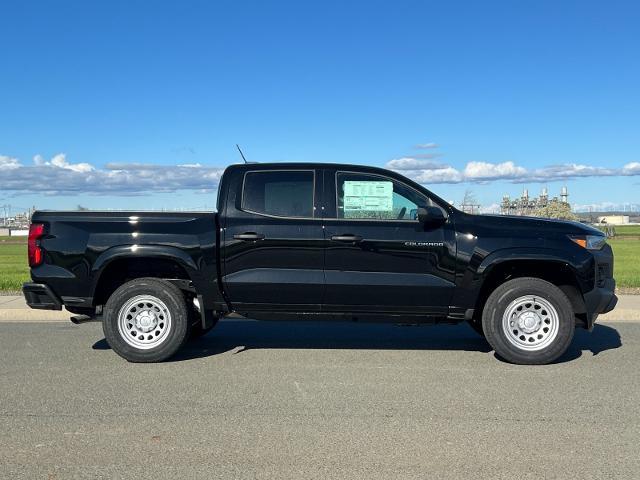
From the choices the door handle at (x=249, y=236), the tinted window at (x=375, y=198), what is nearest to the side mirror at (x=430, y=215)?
the tinted window at (x=375, y=198)

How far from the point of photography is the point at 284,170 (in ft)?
20.6

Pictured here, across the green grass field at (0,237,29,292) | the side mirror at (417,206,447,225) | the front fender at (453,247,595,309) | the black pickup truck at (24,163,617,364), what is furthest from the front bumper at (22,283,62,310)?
the green grass field at (0,237,29,292)

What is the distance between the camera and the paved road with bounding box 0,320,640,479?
3.60 meters

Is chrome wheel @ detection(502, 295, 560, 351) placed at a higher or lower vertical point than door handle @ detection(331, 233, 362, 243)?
lower

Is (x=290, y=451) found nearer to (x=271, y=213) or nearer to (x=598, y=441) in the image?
(x=598, y=441)

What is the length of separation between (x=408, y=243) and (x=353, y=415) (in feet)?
6.69

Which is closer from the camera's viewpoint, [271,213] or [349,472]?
[349,472]

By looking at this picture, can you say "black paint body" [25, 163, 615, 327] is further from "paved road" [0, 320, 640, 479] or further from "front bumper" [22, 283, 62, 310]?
"paved road" [0, 320, 640, 479]

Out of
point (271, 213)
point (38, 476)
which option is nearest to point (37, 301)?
point (271, 213)

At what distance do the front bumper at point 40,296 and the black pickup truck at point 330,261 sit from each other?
0.01m

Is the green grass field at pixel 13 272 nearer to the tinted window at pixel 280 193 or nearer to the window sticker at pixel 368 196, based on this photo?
the tinted window at pixel 280 193

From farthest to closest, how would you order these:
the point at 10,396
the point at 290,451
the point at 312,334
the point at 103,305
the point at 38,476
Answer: the point at 312,334 < the point at 103,305 < the point at 10,396 < the point at 290,451 < the point at 38,476

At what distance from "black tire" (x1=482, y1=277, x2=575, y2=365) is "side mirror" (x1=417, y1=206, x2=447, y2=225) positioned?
38.2 inches

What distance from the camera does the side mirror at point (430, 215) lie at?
5832 mm
